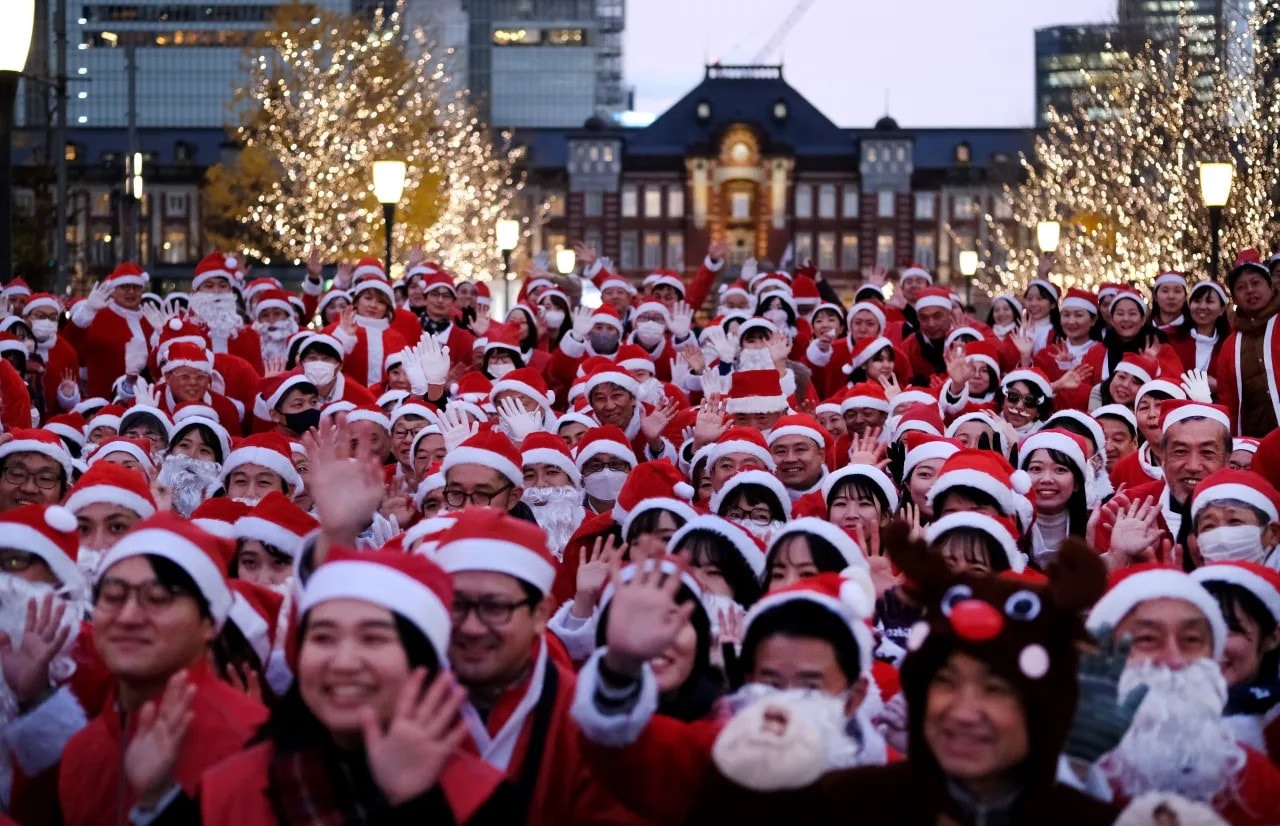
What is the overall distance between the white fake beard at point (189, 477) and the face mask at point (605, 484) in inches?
79.0

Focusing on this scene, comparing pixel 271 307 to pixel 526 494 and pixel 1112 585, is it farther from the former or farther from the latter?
pixel 1112 585

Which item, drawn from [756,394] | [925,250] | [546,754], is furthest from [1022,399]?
[925,250]

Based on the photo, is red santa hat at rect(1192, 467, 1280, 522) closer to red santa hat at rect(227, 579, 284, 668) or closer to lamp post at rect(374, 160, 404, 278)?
red santa hat at rect(227, 579, 284, 668)

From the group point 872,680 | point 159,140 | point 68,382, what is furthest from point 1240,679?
point 159,140

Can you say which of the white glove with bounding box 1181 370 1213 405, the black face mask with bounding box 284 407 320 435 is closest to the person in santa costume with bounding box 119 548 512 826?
the white glove with bounding box 1181 370 1213 405

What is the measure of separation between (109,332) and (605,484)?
697cm

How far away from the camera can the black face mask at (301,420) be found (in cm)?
1228

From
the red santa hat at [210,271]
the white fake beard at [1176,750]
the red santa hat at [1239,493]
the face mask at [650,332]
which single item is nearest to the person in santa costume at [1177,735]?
the white fake beard at [1176,750]

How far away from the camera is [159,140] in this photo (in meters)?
118

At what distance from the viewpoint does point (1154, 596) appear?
556 cm

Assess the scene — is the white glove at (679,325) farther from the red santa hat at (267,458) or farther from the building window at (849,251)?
the building window at (849,251)

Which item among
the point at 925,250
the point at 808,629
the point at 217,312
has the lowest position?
the point at 808,629

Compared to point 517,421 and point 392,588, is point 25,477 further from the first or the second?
point 392,588

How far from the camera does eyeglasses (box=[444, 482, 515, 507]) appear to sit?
28.3ft
